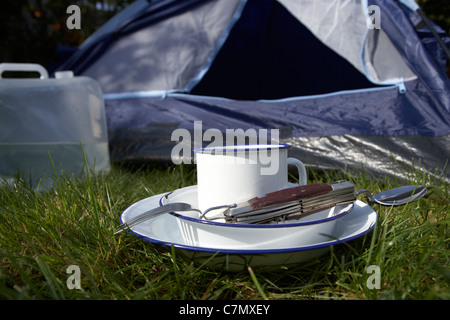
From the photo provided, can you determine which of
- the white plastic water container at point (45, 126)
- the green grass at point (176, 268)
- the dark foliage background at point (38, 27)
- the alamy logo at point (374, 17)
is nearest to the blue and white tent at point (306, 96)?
the alamy logo at point (374, 17)

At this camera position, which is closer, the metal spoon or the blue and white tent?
the metal spoon

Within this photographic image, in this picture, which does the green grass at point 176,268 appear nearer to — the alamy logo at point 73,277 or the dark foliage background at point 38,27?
the alamy logo at point 73,277

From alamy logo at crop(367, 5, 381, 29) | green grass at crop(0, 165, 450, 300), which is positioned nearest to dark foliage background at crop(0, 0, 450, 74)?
alamy logo at crop(367, 5, 381, 29)

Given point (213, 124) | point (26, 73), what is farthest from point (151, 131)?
point (26, 73)

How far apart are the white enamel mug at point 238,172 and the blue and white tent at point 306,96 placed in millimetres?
677

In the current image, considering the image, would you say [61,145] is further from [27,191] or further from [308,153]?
[308,153]

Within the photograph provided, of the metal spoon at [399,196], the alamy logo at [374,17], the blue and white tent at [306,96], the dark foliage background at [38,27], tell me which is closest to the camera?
the metal spoon at [399,196]

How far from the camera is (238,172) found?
23.9 inches

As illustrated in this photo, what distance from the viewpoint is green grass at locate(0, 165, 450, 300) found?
0.55 m

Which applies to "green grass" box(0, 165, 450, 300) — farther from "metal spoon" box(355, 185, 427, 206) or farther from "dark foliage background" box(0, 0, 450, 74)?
"dark foliage background" box(0, 0, 450, 74)

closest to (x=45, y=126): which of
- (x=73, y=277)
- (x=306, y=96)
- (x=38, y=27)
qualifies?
(x=73, y=277)

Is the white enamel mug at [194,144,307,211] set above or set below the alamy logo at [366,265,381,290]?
above

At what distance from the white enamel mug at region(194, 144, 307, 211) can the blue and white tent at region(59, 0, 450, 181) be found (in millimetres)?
677

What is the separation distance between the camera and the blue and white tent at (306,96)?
4.12 feet
